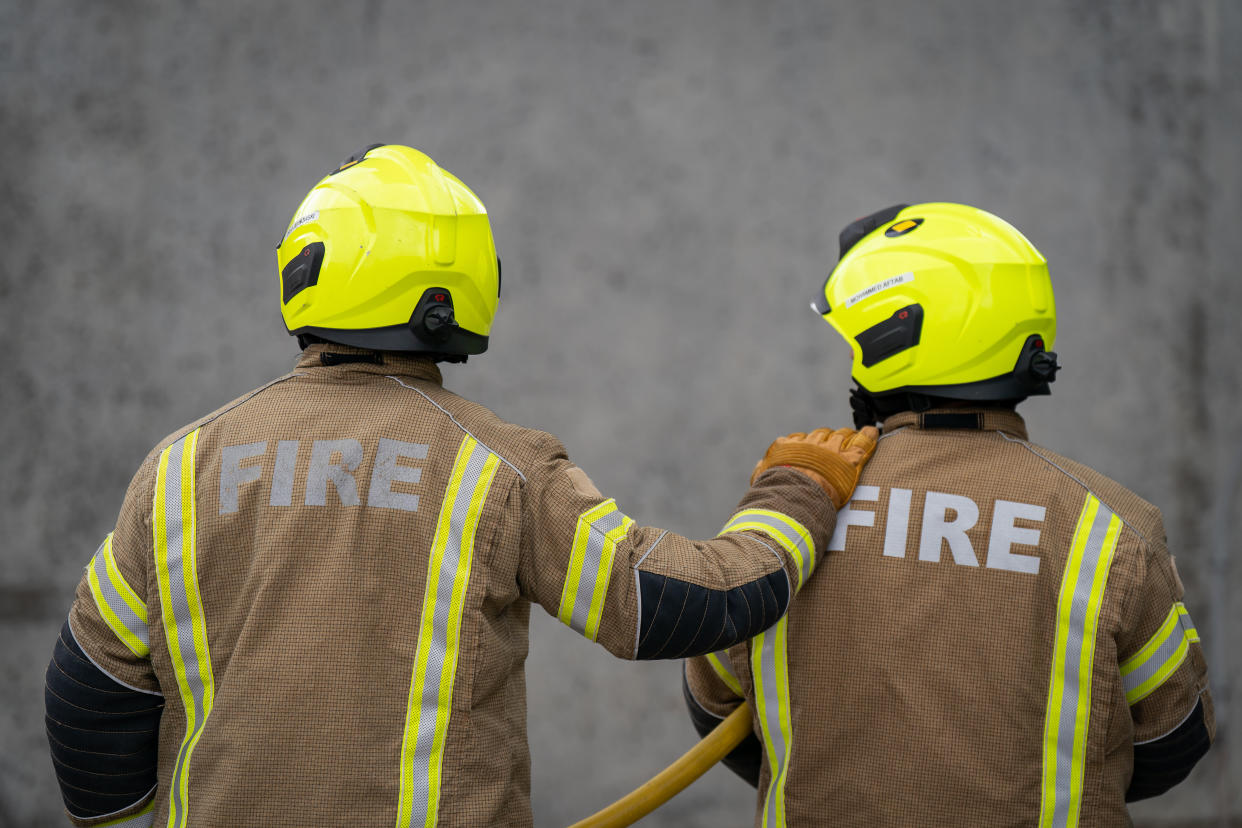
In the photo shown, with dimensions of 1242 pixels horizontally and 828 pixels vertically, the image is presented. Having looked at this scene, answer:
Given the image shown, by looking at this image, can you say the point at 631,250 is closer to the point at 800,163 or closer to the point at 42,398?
the point at 800,163

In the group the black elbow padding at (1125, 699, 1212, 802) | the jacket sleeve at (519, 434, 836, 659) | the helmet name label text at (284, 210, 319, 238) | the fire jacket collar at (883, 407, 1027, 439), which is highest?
the helmet name label text at (284, 210, 319, 238)

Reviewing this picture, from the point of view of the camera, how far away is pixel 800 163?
14.4 feet

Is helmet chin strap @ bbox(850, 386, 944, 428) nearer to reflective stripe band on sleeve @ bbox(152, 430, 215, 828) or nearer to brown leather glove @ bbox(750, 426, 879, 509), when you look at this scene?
brown leather glove @ bbox(750, 426, 879, 509)

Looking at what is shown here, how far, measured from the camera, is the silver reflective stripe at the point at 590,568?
5.49ft

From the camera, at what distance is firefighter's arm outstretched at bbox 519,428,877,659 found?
5.50ft

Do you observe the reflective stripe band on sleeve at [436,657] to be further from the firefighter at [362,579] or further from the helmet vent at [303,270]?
Result: the helmet vent at [303,270]

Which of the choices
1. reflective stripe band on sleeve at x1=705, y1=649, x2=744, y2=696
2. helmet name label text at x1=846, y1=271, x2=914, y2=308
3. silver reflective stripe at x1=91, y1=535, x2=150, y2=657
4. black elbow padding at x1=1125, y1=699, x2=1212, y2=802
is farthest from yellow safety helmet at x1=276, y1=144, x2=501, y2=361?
black elbow padding at x1=1125, y1=699, x2=1212, y2=802

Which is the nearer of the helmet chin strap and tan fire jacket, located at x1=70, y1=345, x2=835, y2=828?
tan fire jacket, located at x1=70, y1=345, x2=835, y2=828

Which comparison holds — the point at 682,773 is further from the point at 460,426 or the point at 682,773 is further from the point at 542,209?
the point at 542,209

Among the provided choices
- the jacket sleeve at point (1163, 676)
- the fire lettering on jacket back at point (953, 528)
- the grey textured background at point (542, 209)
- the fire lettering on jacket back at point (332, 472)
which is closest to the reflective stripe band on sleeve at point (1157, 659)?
the jacket sleeve at point (1163, 676)

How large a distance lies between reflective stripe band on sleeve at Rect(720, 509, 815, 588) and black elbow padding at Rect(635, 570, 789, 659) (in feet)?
0.29

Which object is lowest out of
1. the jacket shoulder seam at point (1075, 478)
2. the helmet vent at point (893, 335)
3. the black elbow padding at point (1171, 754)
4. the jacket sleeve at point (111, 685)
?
the black elbow padding at point (1171, 754)

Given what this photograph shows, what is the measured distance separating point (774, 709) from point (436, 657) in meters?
0.72

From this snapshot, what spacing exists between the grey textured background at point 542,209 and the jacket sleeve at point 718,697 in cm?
203
